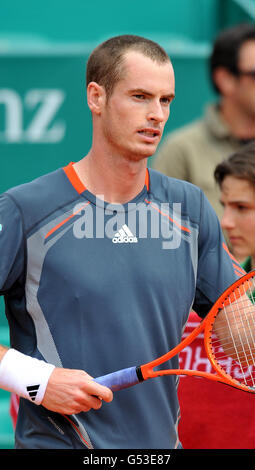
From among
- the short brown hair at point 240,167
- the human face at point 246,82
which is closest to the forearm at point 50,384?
the short brown hair at point 240,167

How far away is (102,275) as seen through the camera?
2.80 meters

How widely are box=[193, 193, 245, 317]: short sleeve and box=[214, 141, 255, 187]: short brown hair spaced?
853 millimetres

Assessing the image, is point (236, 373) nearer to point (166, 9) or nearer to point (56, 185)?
point (56, 185)

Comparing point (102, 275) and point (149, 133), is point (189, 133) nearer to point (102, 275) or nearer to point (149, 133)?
point (149, 133)

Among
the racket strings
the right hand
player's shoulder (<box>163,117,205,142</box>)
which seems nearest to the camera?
the right hand

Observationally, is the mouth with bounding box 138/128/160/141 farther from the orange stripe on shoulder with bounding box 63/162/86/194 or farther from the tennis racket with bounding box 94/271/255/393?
the tennis racket with bounding box 94/271/255/393

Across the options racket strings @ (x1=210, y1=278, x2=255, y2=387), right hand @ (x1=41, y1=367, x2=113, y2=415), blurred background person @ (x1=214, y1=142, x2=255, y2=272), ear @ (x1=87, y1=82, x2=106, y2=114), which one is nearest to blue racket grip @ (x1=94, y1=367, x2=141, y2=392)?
right hand @ (x1=41, y1=367, x2=113, y2=415)

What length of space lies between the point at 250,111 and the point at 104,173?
104 inches

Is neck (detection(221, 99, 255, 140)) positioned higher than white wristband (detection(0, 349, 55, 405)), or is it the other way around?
neck (detection(221, 99, 255, 140))

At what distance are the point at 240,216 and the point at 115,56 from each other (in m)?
1.26

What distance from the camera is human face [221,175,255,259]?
385 cm
